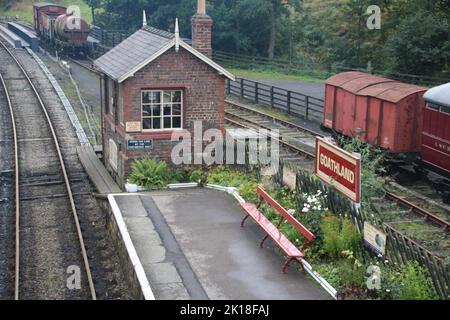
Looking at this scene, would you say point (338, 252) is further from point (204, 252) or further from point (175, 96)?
point (175, 96)

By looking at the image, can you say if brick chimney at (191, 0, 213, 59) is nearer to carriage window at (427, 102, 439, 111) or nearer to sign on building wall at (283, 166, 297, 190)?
sign on building wall at (283, 166, 297, 190)

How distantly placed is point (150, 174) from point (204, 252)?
531 centimetres

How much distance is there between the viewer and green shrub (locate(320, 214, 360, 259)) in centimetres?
1317

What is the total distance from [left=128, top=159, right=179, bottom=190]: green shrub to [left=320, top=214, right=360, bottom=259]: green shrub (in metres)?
6.18

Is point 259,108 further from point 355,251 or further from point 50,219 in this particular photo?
point 355,251

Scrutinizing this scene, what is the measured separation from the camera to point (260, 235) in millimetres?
14812

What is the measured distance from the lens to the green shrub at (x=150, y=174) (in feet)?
60.8

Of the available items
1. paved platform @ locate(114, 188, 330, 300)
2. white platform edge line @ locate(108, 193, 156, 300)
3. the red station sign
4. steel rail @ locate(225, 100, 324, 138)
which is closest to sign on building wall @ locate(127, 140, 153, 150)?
paved platform @ locate(114, 188, 330, 300)

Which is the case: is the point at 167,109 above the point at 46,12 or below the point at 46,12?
below

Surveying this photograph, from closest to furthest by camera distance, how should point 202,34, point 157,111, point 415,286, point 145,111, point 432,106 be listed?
point 415,286 < point 432,106 < point 145,111 < point 157,111 < point 202,34

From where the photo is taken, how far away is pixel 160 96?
1894cm

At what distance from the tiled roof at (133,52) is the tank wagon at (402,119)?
6077 mm

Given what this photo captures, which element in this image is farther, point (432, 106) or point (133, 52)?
point (133, 52)

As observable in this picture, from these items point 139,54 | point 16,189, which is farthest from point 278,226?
point 16,189
